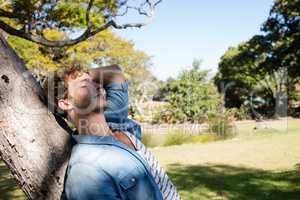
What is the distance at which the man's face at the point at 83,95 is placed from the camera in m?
1.57

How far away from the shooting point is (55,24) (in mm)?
13258

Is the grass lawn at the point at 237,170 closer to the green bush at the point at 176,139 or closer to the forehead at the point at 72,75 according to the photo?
the green bush at the point at 176,139

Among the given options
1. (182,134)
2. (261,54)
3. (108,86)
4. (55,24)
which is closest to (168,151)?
(182,134)

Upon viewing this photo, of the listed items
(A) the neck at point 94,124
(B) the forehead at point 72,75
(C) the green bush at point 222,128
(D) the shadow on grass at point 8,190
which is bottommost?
(D) the shadow on grass at point 8,190

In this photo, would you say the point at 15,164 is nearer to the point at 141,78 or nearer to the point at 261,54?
the point at 261,54

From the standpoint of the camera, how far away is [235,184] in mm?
7289

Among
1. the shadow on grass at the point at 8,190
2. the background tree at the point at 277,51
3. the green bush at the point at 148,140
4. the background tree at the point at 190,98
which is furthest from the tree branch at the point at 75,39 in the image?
the background tree at the point at 277,51

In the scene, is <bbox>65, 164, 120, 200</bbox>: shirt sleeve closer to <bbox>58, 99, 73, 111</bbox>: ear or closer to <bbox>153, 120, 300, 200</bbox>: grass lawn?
<bbox>58, 99, 73, 111</bbox>: ear

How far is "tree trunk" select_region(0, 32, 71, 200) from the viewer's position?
5.15ft

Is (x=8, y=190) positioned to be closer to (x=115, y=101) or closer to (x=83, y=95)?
(x=115, y=101)

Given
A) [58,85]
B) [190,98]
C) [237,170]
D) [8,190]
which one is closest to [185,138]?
[237,170]

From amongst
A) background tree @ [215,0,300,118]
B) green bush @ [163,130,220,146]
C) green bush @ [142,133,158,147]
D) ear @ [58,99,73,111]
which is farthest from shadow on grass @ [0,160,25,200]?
background tree @ [215,0,300,118]

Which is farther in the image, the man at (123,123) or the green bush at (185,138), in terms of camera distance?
the green bush at (185,138)

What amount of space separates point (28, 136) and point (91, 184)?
41 centimetres
